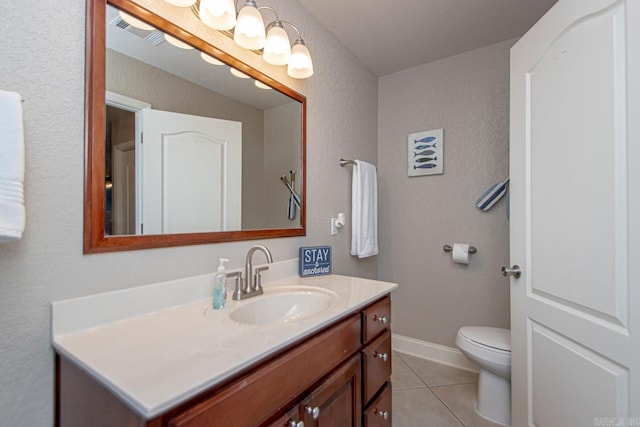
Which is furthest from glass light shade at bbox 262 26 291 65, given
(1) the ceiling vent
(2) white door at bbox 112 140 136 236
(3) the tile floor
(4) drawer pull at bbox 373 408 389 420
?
(3) the tile floor

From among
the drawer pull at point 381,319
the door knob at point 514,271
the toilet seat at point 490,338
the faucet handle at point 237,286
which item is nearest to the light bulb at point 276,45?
the faucet handle at point 237,286

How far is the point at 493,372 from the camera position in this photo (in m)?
1.56

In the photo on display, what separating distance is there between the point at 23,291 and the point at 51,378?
244 mm

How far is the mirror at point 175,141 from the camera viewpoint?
84 cm

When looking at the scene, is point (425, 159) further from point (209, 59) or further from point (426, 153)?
point (209, 59)

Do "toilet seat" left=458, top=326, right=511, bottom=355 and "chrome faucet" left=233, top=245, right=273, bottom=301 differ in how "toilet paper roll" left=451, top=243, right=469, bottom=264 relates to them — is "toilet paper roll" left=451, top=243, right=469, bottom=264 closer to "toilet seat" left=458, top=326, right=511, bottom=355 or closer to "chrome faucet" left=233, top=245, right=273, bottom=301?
"toilet seat" left=458, top=326, right=511, bottom=355

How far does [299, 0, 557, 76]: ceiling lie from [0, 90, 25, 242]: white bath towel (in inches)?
57.5

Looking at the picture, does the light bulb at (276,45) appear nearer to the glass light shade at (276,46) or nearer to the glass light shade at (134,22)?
the glass light shade at (276,46)

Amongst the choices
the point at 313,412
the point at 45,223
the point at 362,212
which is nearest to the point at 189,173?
the point at 45,223

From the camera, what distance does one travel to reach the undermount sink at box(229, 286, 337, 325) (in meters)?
1.10

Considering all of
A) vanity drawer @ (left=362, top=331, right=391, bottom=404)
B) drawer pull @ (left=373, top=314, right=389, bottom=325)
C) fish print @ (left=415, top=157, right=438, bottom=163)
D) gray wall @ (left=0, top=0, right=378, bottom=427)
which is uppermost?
fish print @ (left=415, top=157, right=438, bottom=163)

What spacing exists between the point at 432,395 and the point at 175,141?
6.72 ft

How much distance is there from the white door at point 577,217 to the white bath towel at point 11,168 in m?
1.58

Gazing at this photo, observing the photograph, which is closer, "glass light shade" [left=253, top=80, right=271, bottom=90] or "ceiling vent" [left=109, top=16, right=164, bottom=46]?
"ceiling vent" [left=109, top=16, right=164, bottom=46]
